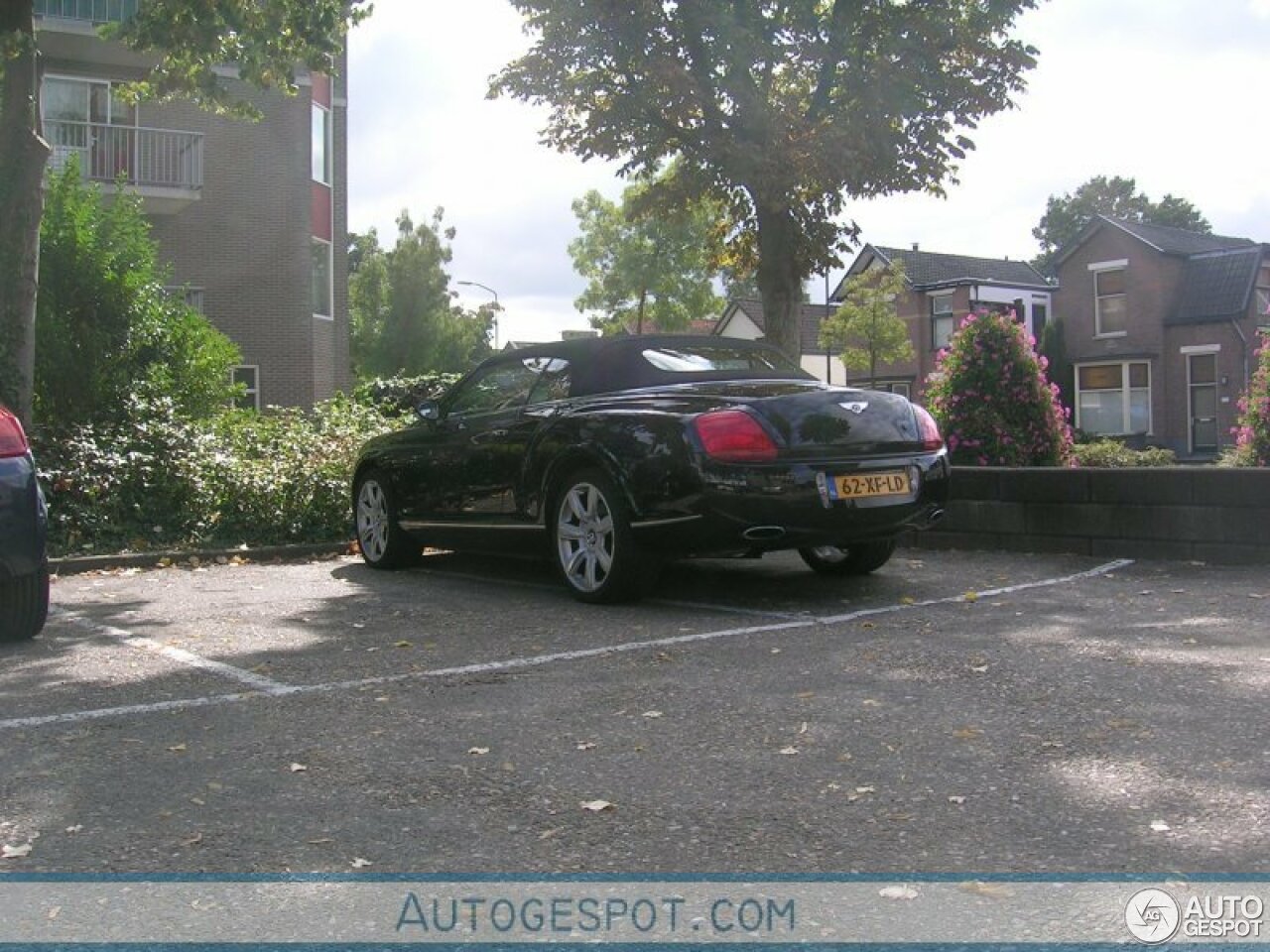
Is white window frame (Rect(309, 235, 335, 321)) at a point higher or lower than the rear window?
higher

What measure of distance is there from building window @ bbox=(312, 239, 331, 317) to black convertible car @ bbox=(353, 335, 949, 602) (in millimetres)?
19035

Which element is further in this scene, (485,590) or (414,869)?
(485,590)

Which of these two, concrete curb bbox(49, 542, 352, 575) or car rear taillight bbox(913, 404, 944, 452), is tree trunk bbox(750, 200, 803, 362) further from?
car rear taillight bbox(913, 404, 944, 452)

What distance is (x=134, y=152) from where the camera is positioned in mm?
23266

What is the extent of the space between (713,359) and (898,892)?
5098mm

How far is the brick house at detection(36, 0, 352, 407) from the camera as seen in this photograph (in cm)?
2331

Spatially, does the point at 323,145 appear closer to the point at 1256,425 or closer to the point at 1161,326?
the point at 1256,425

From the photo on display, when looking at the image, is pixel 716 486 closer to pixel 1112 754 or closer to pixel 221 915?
pixel 1112 754

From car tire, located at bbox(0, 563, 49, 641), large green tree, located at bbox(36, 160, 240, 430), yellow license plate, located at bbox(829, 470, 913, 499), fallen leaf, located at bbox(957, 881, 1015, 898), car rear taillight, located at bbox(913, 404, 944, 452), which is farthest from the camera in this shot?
large green tree, located at bbox(36, 160, 240, 430)

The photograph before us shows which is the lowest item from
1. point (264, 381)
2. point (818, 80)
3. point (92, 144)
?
point (264, 381)

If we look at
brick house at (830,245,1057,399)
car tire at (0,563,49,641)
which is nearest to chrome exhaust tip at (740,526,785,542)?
car tire at (0,563,49,641)

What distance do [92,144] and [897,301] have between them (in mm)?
30756

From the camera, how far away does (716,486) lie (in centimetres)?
642

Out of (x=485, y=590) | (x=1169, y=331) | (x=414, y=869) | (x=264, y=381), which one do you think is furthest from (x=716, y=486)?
(x=1169, y=331)
